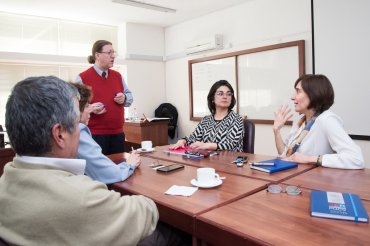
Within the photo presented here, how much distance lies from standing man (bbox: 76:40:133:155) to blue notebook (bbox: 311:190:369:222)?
2.12m

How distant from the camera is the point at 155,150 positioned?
244 cm

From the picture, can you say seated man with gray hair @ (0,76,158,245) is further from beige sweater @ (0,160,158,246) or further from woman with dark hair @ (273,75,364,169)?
woman with dark hair @ (273,75,364,169)

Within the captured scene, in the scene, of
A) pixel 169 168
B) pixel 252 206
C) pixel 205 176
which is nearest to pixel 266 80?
pixel 169 168

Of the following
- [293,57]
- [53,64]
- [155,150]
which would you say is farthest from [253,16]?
[53,64]

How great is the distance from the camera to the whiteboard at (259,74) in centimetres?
383

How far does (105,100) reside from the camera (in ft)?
9.57

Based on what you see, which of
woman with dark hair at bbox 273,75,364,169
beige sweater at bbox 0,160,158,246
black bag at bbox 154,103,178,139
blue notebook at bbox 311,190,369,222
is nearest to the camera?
beige sweater at bbox 0,160,158,246

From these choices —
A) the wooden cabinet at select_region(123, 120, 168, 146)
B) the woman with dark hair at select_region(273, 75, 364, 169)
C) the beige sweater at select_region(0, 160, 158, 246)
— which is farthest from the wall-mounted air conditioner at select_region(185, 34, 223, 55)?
the beige sweater at select_region(0, 160, 158, 246)

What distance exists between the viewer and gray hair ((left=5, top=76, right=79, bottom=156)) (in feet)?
2.63

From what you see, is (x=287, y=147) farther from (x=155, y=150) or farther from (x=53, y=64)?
(x=53, y=64)

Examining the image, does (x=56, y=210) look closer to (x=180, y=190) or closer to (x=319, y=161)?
(x=180, y=190)

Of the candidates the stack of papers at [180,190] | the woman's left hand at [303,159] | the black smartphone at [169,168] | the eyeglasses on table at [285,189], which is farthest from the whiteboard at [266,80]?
the stack of papers at [180,190]

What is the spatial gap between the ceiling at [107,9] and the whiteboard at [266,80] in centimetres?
95

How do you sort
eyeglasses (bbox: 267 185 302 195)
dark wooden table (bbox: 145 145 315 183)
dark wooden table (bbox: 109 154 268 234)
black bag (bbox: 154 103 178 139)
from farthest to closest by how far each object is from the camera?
black bag (bbox: 154 103 178 139), dark wooden table (bbox: 145 145 315 183), eyeglasses (bbox: 267 185 302 195), dark wooden table (bbox: 109 154 268 234)
